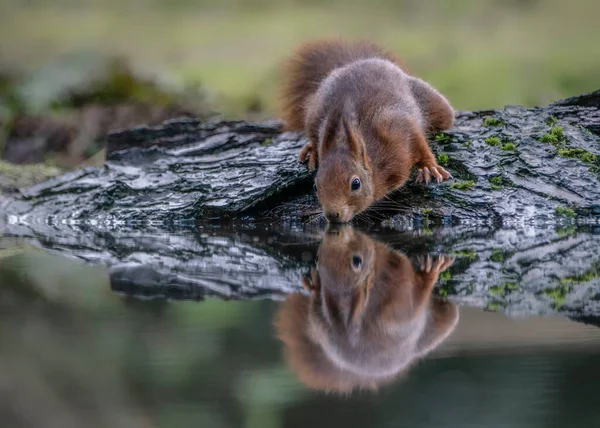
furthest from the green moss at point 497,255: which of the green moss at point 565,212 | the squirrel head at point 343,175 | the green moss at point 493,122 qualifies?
the green moss at point 493,122

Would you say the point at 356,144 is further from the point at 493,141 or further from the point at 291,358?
the point at 291,358

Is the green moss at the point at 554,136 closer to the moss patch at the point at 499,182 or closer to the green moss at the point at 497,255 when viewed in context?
the moss patch at the point at 499,182

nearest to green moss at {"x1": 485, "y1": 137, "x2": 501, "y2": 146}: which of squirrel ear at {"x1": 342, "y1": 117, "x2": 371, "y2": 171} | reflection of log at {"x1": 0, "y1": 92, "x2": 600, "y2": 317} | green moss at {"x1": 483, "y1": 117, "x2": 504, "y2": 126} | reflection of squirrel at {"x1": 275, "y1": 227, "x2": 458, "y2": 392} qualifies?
reflection of log at {"x1": 0, "y1": 92, "x2": 600, "y2": 317}

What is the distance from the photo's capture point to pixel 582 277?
3168 millimetres

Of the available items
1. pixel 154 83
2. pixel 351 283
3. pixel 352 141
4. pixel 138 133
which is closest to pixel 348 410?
pixel 351 283

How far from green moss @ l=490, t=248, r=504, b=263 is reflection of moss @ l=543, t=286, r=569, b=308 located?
0.66 metres

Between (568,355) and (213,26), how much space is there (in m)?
11.8

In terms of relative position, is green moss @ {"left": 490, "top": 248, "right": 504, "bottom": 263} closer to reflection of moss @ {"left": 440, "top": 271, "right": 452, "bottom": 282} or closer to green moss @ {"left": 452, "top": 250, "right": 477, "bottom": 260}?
green moss @ {"left": 452, "top": 250, "right": 477, "bottom": 260}

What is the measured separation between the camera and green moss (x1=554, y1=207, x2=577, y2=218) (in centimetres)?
531

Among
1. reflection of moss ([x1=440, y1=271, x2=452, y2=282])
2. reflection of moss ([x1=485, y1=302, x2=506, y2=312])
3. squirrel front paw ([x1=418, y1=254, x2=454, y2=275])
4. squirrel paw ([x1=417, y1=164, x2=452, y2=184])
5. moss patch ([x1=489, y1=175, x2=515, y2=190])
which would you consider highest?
reflection of moss ([x1=485, y1=302, x2=506, y2=312])

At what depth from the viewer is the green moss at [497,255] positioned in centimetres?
363

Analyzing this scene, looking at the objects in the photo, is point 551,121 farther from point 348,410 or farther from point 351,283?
point 348,410

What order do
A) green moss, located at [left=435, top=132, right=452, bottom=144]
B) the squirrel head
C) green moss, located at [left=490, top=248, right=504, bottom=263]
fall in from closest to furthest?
green moss, located at [left=490, top=248, right=504, bottom=263], the squirrel head, green moss, located at [left=435, top=132, right=452, bottom=144]

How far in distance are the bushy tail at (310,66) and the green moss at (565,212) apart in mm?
1886
